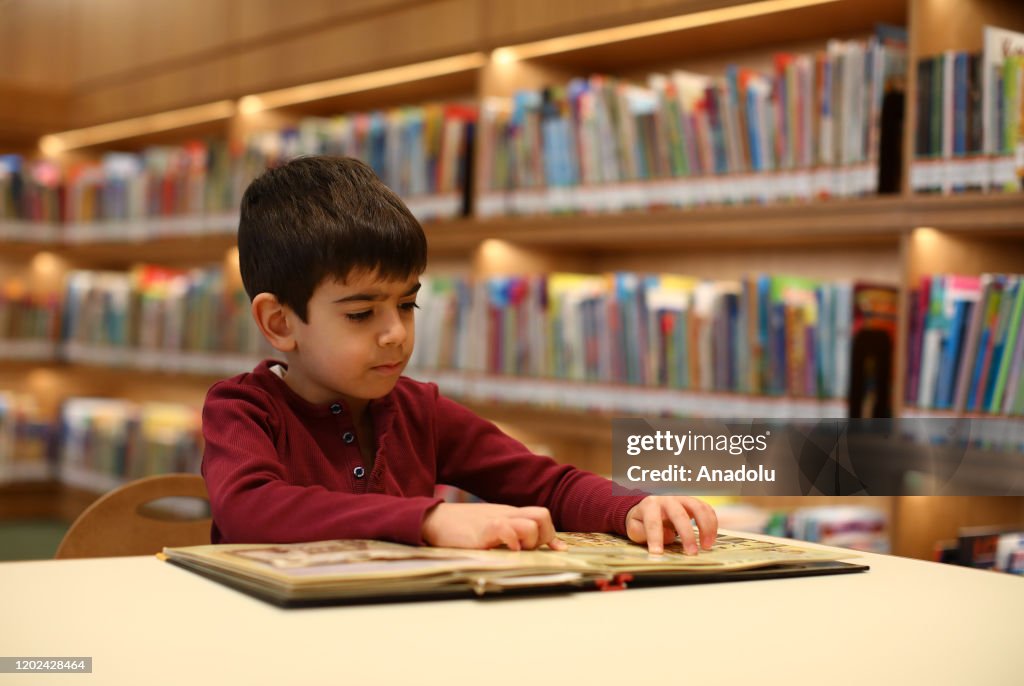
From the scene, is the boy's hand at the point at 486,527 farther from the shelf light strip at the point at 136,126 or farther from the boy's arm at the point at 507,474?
the shelf light strip at the point at 136,126

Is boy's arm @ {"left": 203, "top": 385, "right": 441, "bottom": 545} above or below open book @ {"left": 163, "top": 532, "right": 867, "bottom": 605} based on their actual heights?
above

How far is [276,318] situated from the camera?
1.31 metres

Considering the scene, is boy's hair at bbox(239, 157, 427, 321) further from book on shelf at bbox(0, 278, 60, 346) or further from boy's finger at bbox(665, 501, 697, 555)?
book on shelf at bbox(0, 278, 60, 346)

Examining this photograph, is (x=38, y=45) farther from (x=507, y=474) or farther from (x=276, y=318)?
(x=507, y=474)

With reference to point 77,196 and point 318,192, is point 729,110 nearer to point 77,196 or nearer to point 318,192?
point 318,192

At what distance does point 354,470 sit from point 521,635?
0.57 m

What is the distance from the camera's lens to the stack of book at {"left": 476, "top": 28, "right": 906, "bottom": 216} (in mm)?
2385

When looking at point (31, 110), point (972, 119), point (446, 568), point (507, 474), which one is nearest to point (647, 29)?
point (972, 119)

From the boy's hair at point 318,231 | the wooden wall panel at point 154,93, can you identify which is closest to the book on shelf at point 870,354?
the boy's hair at point 318,231

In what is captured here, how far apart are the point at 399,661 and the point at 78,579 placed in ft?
1.21

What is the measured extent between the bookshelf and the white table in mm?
1565

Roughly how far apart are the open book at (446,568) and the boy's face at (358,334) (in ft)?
1.08

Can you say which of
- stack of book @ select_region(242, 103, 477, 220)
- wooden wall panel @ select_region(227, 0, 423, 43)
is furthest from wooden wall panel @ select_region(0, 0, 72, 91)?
Answer: stack of book @ select_region(242, 103, 477, 220)

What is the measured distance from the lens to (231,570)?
846 mm
